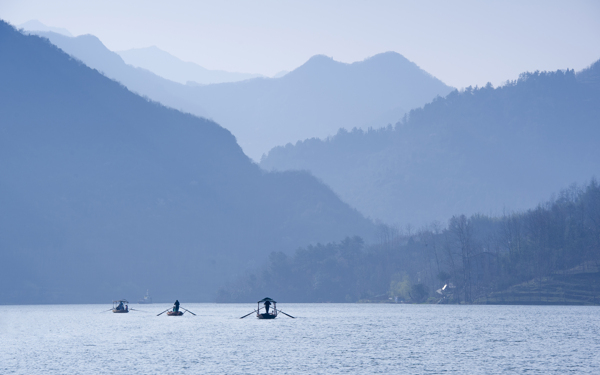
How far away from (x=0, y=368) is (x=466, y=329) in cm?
8103

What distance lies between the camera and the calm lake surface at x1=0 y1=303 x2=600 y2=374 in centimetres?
7362

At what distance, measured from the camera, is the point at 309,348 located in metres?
92.4

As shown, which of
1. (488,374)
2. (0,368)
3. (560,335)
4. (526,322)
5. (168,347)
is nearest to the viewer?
(488,374)

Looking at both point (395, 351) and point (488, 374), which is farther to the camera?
point (395, 351)

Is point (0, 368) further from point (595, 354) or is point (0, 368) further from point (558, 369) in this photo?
point (595, 354)

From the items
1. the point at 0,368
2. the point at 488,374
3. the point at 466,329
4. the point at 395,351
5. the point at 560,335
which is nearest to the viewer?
the point at 488,374

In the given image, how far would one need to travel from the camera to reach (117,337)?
112 m

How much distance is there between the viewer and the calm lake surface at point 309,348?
242 ft

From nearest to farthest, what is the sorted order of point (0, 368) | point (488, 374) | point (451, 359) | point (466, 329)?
point (488, 374), point (0, 368), point (451, 359), point (466, 329)

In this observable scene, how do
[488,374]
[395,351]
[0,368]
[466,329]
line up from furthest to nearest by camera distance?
[466,329]
[395,351]
[0,368]
[488,374]

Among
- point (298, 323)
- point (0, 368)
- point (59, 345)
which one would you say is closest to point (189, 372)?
point (0, 368)

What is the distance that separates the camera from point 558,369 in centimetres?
7169

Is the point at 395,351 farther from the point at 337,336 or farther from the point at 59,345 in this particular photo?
the point at 59,345

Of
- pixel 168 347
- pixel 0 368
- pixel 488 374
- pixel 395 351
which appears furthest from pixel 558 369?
pixel 0 368
